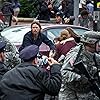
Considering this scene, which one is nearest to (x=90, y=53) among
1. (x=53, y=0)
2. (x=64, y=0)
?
(x=64, y=0)

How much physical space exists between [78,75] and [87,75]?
0.12 m

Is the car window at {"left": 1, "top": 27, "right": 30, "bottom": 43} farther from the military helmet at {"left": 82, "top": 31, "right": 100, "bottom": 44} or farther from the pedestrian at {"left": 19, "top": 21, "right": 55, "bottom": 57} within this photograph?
the military helmet at {"left": 82, "top": 31, "right": 100, "bottom": 44}

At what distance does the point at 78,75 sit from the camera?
6285 mm

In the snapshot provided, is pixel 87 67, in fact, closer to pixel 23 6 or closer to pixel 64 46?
pixel 64 46

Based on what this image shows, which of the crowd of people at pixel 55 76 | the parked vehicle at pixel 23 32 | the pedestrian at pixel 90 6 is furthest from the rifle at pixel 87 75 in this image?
the pedestrian at pixel 90 6

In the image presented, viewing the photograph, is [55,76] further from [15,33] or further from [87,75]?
[15,33]

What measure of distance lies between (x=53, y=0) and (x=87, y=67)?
62.9ft

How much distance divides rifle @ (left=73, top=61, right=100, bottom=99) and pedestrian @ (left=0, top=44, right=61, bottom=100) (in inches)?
15.1

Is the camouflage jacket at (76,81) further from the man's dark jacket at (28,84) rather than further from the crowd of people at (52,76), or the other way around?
the man's dark jacket at (28,84)

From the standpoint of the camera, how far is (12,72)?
235 inches

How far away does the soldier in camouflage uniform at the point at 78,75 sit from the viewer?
6.32 m

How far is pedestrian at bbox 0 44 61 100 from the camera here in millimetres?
5816

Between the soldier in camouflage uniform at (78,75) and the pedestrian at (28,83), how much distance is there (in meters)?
0.40

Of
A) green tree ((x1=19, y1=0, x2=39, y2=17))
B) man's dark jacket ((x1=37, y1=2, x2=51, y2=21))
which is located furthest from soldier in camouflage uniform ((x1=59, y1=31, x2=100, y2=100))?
green tree ((x1=19, y1=0, x2=39, y2=17))
